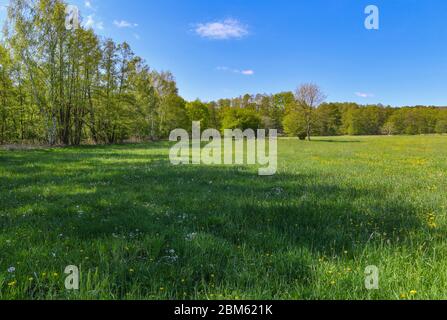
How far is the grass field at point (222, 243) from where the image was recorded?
322 cm

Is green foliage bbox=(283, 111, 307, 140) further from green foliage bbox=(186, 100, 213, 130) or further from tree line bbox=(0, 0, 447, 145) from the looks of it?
green foliage bbox=(186, 100, 213, 130)

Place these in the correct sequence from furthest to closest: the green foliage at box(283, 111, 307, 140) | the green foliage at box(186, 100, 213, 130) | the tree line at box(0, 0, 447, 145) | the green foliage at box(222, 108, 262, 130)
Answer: the green foliage at box(222, 108, 262, 130) < the green foliage at box(186, 100, 213, 130) < the green foliage at box(283, 111, 307, 140) < the tree line at box(0, 0, 447, 145)

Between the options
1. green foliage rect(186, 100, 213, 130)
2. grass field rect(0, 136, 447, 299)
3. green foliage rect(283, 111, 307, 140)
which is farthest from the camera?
green foliage rect(186, 100, 213, 130)

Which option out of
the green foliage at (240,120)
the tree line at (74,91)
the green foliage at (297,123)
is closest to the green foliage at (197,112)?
the green foliage at (240,120)

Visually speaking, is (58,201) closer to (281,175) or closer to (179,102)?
(281,175)

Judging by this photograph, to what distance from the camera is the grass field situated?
10.6ft

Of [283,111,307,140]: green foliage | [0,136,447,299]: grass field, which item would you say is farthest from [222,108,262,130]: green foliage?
[0,136,447,299]: grass field

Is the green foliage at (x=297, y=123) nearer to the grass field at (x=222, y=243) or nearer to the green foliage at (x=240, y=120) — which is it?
the green foliage at (x=240, y=120)

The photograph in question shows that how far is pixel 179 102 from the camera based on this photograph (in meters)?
75.6

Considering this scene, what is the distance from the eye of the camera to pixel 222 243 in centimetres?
444

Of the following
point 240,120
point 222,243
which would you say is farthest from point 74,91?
point 240,120

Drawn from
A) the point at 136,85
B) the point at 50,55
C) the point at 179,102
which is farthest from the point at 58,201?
the point at 179,102

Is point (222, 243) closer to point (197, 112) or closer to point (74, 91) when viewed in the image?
point (74, 91)

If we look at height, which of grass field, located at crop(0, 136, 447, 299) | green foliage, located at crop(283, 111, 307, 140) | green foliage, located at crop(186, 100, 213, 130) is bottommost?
grass field, located at crop(0, 136, 447, 299)
